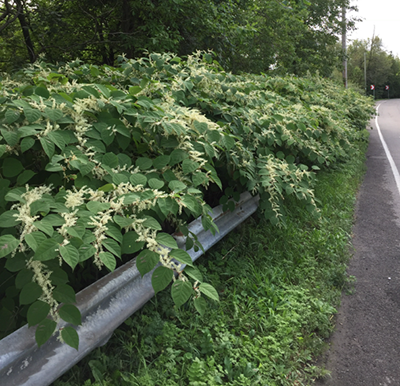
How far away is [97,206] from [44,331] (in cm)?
65

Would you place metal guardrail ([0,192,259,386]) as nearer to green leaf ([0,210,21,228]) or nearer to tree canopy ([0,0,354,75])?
green leaf ([0,210,21,228])

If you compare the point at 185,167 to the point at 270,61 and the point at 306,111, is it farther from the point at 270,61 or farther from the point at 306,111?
the point at 270,61

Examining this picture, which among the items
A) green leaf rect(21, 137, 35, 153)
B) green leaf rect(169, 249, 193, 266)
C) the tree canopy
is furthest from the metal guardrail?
the tree canopy

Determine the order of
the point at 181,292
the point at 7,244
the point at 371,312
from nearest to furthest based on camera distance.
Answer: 1. the point at 7,244
2. the point at 181,292
3. the point at 371,312

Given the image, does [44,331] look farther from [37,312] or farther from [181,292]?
[181,292]

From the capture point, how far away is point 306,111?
5539 millimetres

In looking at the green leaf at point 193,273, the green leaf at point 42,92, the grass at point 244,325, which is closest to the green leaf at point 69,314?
the green leaf at point 193,273

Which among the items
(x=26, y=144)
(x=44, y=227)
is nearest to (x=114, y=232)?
(x=44, y=227)

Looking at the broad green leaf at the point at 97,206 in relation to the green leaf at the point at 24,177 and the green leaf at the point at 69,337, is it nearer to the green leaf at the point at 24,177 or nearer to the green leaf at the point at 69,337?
the green leaf at the point at 24,177

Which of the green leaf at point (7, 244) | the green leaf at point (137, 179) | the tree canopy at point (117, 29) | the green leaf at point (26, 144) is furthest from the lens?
the tree canopy at point (117, 29)

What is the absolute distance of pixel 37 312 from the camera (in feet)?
5.09

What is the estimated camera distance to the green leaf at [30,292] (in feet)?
5.12

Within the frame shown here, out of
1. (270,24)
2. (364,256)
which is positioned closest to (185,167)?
(364,256)

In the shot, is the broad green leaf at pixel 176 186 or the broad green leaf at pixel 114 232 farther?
the broad green leaf at pixel 176 186
